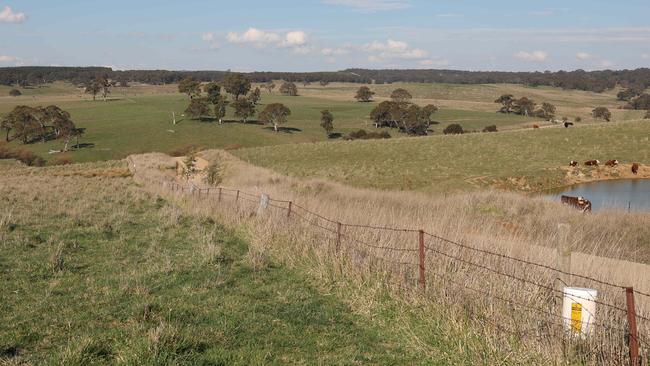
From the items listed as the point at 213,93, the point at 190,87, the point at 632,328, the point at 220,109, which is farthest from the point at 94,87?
the point at 632,328

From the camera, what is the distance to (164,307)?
901 cm

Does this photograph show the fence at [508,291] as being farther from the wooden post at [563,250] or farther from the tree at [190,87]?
the tree at [190,87]

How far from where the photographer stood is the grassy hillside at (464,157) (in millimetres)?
44188

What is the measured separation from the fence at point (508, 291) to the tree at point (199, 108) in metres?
108

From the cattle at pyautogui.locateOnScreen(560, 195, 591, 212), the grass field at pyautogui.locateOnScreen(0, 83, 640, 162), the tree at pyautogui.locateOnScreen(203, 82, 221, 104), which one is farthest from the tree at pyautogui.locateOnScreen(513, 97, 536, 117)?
the cattle at pyautogui.locateOnScreen(560, 195, 591, 212)

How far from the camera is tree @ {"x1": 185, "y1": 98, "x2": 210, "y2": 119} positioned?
4614 inches

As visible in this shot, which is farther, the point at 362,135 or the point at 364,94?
the point at 364,94

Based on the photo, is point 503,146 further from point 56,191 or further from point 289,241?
point 289,241

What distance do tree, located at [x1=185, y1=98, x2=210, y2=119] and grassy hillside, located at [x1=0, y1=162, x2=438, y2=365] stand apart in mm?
103612

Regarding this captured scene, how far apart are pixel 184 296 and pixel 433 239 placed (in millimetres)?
5903

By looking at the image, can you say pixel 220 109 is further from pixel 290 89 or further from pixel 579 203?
pixel 579 203

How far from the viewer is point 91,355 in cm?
686

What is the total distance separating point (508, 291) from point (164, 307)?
5280 millimetres

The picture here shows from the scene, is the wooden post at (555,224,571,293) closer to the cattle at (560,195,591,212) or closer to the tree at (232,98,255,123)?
the cattle at (560,195,591,212)
